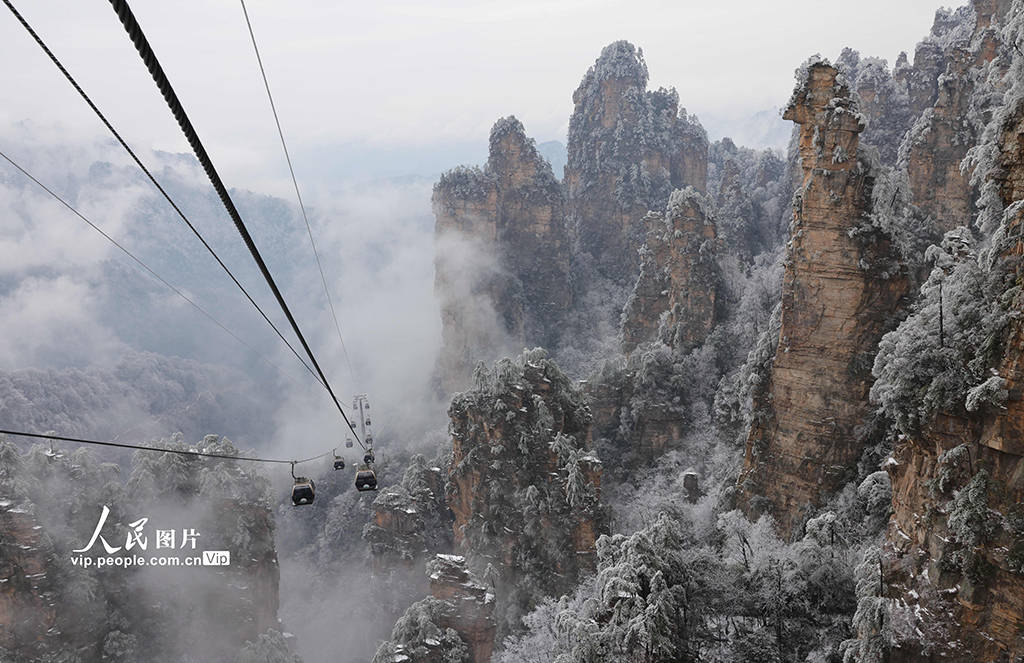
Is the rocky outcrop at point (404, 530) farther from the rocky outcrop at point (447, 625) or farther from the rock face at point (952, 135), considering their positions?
the rock face at point (952, 135)

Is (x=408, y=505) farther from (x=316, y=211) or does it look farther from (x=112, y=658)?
(x=316, y=211)

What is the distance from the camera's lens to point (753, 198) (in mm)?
65938

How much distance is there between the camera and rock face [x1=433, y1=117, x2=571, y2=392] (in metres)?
66.6

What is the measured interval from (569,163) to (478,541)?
57755 millimetres

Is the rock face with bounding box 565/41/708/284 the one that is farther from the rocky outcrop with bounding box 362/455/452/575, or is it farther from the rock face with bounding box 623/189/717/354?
the rocky outcrop with bounding box 362/455/452/575

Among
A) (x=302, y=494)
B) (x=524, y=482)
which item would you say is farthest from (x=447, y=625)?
(x=302, y=494)

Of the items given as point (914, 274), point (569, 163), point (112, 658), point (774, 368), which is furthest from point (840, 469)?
point (569, 163)

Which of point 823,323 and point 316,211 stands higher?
point 316,211

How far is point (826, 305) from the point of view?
76.8ft

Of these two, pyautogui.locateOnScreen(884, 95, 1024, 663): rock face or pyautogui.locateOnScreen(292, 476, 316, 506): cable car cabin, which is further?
pyautogui.locateOnScreen(292, 476, 316, 506): cable car cabin

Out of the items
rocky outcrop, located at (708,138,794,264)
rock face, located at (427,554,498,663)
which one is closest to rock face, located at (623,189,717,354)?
rocky outcrop, located at (708,138,794,264)

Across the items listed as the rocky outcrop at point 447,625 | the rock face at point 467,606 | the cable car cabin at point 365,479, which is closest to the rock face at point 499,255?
the rock face at point 467,606

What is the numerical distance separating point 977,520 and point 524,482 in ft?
75.7

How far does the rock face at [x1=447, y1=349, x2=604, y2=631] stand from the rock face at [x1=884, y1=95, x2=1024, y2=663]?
1878cm
